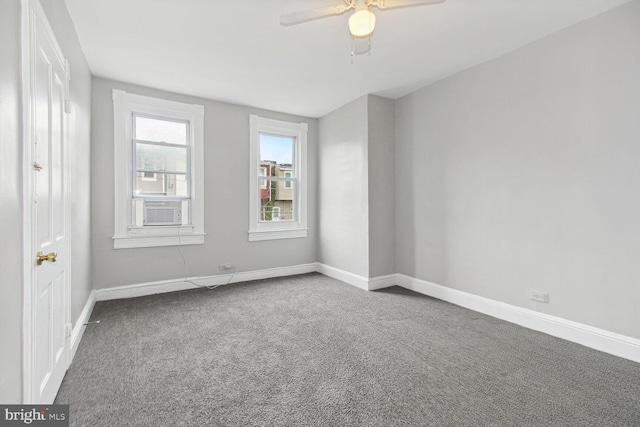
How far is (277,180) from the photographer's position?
492cm

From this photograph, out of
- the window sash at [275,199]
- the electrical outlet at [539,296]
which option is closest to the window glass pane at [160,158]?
the window sash at [275,199]

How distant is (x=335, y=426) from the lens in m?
1.56

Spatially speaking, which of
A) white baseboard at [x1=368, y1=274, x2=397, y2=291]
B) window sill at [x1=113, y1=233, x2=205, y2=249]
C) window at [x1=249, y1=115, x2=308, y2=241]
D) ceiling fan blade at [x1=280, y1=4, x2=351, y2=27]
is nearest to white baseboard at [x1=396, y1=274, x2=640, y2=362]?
white baseboard at [x1=368, y1=274, x2=397, y2=291]

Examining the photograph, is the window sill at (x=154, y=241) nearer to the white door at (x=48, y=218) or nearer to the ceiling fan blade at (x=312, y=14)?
the white door at (x=48, y=218)

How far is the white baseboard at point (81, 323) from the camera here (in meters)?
2.31

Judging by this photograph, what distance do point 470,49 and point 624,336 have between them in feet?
9.20

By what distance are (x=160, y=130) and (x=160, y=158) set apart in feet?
1.27

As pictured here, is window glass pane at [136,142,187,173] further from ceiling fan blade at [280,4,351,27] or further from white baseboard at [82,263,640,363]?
ceiling fan blade at [280,4,351,27]

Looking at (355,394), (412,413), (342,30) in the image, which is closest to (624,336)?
(412,413)

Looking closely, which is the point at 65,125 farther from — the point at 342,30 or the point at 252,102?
the point at 252,102

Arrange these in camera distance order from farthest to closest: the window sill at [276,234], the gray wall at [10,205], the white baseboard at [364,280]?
the window sill at [276,234] → the white baseboard at [364,280] → the gray wall at [10,205]

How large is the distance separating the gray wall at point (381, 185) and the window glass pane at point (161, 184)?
2.65 meters

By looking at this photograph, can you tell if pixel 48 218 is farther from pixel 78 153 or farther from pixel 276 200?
pixel 276 200

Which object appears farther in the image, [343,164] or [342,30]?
[343,164]
